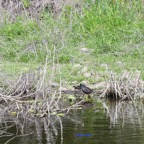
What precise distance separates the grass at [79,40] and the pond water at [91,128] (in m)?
1.89

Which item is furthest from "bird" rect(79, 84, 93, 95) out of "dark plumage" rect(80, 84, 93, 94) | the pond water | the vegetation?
the pond water

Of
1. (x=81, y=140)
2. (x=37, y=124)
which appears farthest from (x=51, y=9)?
(x=81, y=140)

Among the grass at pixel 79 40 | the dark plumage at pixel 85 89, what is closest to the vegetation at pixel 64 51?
the grass at pixel 79 40

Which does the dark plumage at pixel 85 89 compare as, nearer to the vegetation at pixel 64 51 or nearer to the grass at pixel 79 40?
the vegetation at pixel 64 51

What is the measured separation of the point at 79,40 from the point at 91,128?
528 cm

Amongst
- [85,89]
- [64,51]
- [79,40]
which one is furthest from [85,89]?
[79,40]

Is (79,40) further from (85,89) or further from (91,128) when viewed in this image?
(91,128)

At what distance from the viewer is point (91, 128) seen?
650cm

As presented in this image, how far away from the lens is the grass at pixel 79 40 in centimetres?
1011

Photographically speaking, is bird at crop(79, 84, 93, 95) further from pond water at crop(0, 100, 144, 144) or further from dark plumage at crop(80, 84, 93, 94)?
pond water at crop(0, 100, 144, 144)

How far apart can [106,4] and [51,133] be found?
645 centimetres

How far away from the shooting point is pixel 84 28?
39.2ft

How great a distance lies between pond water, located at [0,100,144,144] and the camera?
5.94 meters

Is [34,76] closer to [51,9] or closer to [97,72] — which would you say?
[97,72]
